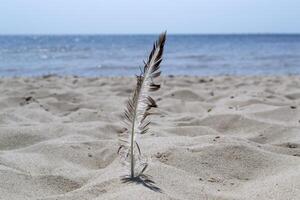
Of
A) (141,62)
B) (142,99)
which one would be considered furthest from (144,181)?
(141,62)

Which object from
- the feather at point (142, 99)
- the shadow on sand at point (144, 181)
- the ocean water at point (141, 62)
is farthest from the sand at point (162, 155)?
the ocean water at point (141, 62)

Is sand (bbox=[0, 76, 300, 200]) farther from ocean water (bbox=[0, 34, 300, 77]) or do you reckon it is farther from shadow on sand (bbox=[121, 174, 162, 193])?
ocean water (bbox=[0, 34, 300, 77])

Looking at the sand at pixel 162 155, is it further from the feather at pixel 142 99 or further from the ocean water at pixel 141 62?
the ocean water at pixel 141 62

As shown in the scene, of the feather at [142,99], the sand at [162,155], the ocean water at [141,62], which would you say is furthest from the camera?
the ocean water at [141,62]

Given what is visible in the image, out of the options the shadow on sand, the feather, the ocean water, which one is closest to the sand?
the shadow on sand

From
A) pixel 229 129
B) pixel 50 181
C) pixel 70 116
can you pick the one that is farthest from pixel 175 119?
pixel 50 181

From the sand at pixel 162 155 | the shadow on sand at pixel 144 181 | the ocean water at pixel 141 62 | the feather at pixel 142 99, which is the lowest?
the ocean water at pixel 141 62

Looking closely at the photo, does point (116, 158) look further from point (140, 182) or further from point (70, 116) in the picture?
point (70, 116)

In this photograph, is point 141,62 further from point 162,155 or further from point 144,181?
point 144,181
